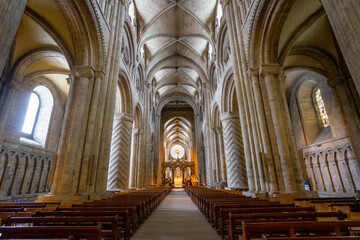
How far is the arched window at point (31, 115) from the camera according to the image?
41.1 ft

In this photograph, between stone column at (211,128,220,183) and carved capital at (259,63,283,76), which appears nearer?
carved capital at (259,63,283,76)

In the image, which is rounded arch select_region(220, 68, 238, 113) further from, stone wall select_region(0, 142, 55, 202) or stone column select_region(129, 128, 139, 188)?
stone wall select_region(0, 142, 55, 202)

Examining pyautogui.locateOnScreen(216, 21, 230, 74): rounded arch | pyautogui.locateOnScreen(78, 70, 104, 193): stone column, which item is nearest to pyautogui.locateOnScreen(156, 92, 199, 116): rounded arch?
pyautogui.locateOnScreen(216, 21, 230, 74): rounded arch

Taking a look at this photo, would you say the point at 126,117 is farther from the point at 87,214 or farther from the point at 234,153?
the point at 87,214

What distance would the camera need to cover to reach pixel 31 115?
1302 cm

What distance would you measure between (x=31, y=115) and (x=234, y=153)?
1394 cm

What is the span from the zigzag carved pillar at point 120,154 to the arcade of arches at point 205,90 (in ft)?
0.20

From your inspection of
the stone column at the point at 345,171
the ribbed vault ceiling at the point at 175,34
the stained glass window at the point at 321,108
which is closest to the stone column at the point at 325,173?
the stone column at the point at 345,171

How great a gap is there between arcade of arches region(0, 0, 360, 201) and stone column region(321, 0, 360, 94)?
17 millimetres

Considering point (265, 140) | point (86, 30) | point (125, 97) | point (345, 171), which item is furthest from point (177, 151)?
point (86, 30)

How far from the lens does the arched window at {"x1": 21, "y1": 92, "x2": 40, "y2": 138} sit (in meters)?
12.5

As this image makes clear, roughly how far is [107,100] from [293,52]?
32.5 feet

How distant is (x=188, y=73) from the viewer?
2200 cm

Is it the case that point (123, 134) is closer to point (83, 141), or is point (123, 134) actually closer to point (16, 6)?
point (83, 141)
